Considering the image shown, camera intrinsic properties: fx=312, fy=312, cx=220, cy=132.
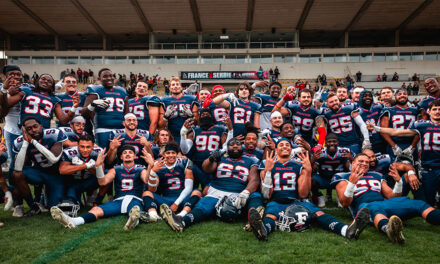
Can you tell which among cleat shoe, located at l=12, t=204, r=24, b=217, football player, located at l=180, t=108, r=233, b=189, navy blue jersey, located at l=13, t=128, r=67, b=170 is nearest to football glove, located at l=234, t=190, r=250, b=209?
football player, located at l=180, t=108, r=233, b=189

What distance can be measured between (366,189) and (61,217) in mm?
4319

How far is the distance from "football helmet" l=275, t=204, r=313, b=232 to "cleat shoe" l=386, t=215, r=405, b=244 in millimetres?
953

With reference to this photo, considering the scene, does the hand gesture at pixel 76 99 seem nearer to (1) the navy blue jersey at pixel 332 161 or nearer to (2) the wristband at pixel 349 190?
(1) the navy blue jersey at pixel 332 161

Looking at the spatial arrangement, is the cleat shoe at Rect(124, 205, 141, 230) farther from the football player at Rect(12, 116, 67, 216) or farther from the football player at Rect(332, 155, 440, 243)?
the football player at Rect(332, 155, 440, 243)

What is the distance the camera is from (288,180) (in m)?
4.71

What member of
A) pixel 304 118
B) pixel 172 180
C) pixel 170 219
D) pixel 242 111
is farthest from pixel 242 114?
pixel 170 219

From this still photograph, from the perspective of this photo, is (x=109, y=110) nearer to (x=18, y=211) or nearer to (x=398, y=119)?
(x=18, y=211)

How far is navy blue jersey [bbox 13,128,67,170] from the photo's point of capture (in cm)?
514

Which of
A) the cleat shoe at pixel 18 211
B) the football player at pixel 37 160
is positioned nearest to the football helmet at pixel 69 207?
the football player at pixel 37 160

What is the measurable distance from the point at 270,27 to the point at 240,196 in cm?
3093

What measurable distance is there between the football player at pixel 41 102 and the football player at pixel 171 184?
217 centimetres

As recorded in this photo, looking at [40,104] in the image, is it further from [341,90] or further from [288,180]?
[341,90]

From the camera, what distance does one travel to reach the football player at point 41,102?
17.9 ft

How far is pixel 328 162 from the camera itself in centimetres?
580
